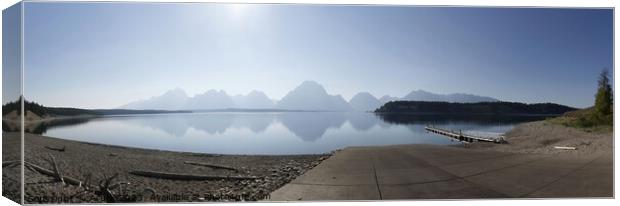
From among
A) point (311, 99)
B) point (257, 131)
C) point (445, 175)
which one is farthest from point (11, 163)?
point (445, 175)

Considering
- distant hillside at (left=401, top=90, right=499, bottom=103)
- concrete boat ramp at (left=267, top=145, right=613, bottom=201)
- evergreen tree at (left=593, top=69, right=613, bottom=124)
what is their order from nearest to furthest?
concrete boat ramp at (left=267, top=145, right=613, bottom=201)
distant hillside at (left=401, top=90, right=499, bottom=103)
evergreen tree at (left=593, top=69, right=613, bottom=124)

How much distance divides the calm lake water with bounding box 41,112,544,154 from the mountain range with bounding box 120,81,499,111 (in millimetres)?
128

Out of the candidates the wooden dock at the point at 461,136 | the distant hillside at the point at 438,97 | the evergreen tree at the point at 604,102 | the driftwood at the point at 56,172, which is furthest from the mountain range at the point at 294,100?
the evergreen tree at the point at 604,102

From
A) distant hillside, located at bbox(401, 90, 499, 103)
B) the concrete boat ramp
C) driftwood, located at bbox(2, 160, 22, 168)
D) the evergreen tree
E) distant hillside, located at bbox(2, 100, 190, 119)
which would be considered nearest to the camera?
distant hillside, located at bbox(2, 100, 190, 119)

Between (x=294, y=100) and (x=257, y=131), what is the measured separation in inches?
27.8

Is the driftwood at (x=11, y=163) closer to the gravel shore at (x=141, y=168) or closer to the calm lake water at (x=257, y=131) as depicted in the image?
the gravel shore at (x=141, y=168)

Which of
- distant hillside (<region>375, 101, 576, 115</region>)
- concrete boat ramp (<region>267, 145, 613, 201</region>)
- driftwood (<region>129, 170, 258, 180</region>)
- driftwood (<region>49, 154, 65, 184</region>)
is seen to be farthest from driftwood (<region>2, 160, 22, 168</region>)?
distant hillside (<region>375, 101, 576, 115</region>)

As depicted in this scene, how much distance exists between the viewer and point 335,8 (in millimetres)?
8102

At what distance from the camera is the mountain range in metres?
7.95

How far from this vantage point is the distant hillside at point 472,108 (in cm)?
830

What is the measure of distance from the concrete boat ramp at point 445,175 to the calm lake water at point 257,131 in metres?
0.22

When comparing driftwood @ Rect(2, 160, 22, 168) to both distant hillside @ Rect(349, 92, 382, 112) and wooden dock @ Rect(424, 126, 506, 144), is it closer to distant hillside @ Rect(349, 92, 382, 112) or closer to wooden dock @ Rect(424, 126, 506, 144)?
distant hillside @ Rect(349, 92, 382, 112)

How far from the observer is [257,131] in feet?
26.5

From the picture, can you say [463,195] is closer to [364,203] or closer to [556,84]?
→ [364,203]
